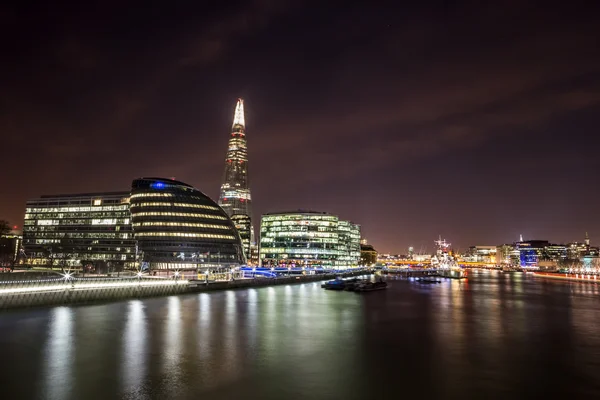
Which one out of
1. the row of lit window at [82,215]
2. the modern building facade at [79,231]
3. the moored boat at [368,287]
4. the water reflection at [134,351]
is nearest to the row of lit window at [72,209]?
the modern building facade at [79,231]

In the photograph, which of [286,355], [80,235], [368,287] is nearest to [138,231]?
[80,235]

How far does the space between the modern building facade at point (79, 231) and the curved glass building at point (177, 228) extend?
8295 millimetres

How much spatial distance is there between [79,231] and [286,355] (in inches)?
5676

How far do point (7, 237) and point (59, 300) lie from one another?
4755 inches

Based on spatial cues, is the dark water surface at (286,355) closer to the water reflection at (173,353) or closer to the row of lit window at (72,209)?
the water reflection at (173,353)

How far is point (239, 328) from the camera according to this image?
40.1 metres

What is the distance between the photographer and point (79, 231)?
14725 cm

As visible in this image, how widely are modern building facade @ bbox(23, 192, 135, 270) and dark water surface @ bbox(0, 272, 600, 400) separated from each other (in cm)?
9397

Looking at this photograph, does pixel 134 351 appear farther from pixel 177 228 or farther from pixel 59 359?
pixel 177 228

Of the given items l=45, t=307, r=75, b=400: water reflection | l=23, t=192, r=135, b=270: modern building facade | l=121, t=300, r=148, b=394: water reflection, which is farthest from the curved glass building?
l=45, t=307, r=75, b=400: water reflection

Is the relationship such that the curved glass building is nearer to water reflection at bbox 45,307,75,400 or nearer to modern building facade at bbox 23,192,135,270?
modern building facade at bbox 23,192,135,270

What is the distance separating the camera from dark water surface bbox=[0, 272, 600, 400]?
21.9 metres

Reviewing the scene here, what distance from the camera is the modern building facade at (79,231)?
137 m

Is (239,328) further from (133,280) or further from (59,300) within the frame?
(133,280)
